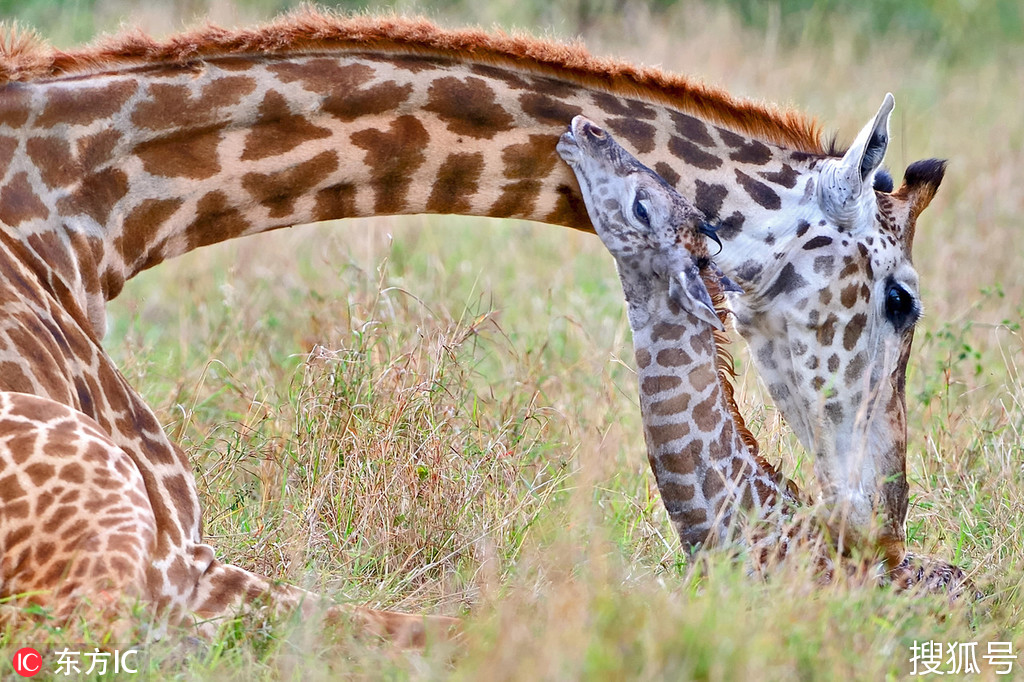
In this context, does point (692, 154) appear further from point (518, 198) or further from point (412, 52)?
point (412, 52)

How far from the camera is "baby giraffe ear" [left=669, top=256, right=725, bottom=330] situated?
4312 millimetres

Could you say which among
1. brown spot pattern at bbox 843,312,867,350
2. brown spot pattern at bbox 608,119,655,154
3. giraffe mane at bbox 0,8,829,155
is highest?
giraffe mane at bbox 0,8,829,155

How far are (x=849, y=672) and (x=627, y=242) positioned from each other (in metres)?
1.75

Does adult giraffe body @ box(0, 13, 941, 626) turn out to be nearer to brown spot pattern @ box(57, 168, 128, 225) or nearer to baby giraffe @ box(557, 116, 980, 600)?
brown spot pattern @ box(57, 168, 128, 225)

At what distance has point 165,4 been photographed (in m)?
11.5

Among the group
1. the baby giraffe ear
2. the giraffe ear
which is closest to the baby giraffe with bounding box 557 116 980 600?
the baby giraffe ear

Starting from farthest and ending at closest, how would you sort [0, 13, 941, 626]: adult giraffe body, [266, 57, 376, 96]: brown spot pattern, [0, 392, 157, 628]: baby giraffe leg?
[266, 57, 376, 96]: brown spot pattern → [0, 13, 941, 626]: adult giraffe body → [0, 392, 157, 628]: baby giraffe leg

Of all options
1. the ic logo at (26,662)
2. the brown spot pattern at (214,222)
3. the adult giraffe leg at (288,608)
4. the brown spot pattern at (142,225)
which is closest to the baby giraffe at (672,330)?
the adult giraffe leg at (288,608)

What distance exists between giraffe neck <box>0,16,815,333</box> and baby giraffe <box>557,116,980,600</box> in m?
0.17

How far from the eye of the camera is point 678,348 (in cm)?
452

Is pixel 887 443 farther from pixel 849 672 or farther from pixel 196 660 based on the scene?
pixel 196 660

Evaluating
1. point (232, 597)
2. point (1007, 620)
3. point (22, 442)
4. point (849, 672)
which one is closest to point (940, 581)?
point (1007, 620)

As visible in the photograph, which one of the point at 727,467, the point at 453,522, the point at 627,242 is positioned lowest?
the point at 453,522

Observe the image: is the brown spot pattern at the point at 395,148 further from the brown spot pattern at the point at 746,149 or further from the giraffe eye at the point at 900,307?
the giraffe eye at the point at 900,307
